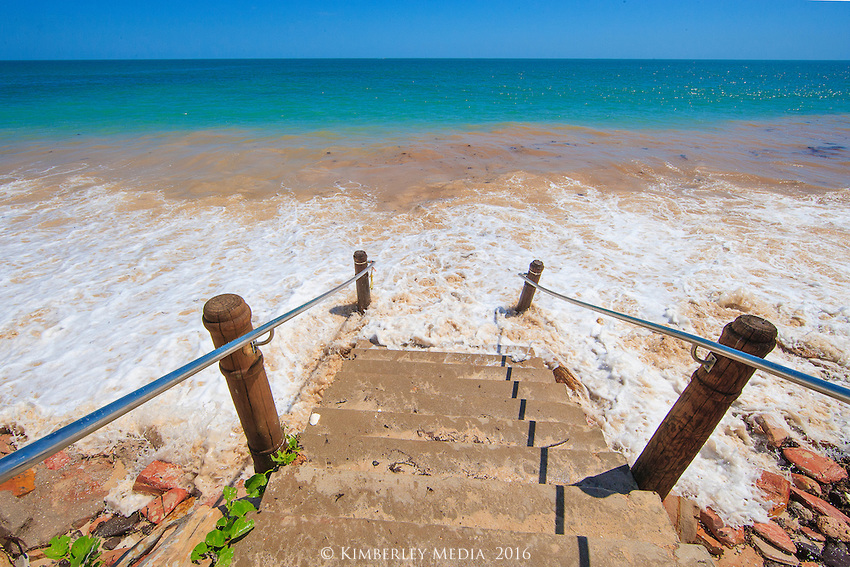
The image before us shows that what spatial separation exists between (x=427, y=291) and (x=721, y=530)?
4665 millimetres

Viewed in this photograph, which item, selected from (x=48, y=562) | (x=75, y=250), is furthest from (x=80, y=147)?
(x=48, y=562)

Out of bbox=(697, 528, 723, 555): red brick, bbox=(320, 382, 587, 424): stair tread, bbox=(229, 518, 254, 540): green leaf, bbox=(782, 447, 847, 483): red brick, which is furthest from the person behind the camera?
bbox=(320, 382, 587, 424): stair tread

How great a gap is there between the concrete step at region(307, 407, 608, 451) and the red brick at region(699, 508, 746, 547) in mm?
953

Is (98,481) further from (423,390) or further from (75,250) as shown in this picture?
(75,250)

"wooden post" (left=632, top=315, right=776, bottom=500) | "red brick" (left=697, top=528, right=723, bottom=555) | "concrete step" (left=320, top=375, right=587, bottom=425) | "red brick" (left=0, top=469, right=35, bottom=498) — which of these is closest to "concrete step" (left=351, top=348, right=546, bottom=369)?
"concrete step" (left=320, top=375, right=587, bottom=425)

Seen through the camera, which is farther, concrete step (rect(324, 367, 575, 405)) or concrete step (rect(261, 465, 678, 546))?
concrete step (rect(324, 367, 575, 405))

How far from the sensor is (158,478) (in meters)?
3.32

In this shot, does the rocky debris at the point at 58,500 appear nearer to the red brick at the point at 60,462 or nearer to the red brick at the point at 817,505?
the red brick at the point at 60,462

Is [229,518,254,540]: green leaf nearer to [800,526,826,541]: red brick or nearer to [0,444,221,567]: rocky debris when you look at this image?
[0,444,221,567]: rocky debris

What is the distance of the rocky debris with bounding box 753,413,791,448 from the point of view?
3.70m

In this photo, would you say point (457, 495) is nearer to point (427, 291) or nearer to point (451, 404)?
point (451, 404)

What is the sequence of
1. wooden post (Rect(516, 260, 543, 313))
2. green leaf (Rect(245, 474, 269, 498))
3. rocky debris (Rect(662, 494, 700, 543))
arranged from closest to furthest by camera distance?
1. green leaf (Rect(245, 474, 269, 498))
2. rocky debris (Rect(662, 494, 700, 543))
3. wooden post (Rect(516, 260, 543, 313))

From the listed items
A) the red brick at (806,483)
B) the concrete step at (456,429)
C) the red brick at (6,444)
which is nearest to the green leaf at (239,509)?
the concrete step at (456,429)

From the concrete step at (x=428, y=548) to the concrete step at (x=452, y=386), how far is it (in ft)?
5.73
